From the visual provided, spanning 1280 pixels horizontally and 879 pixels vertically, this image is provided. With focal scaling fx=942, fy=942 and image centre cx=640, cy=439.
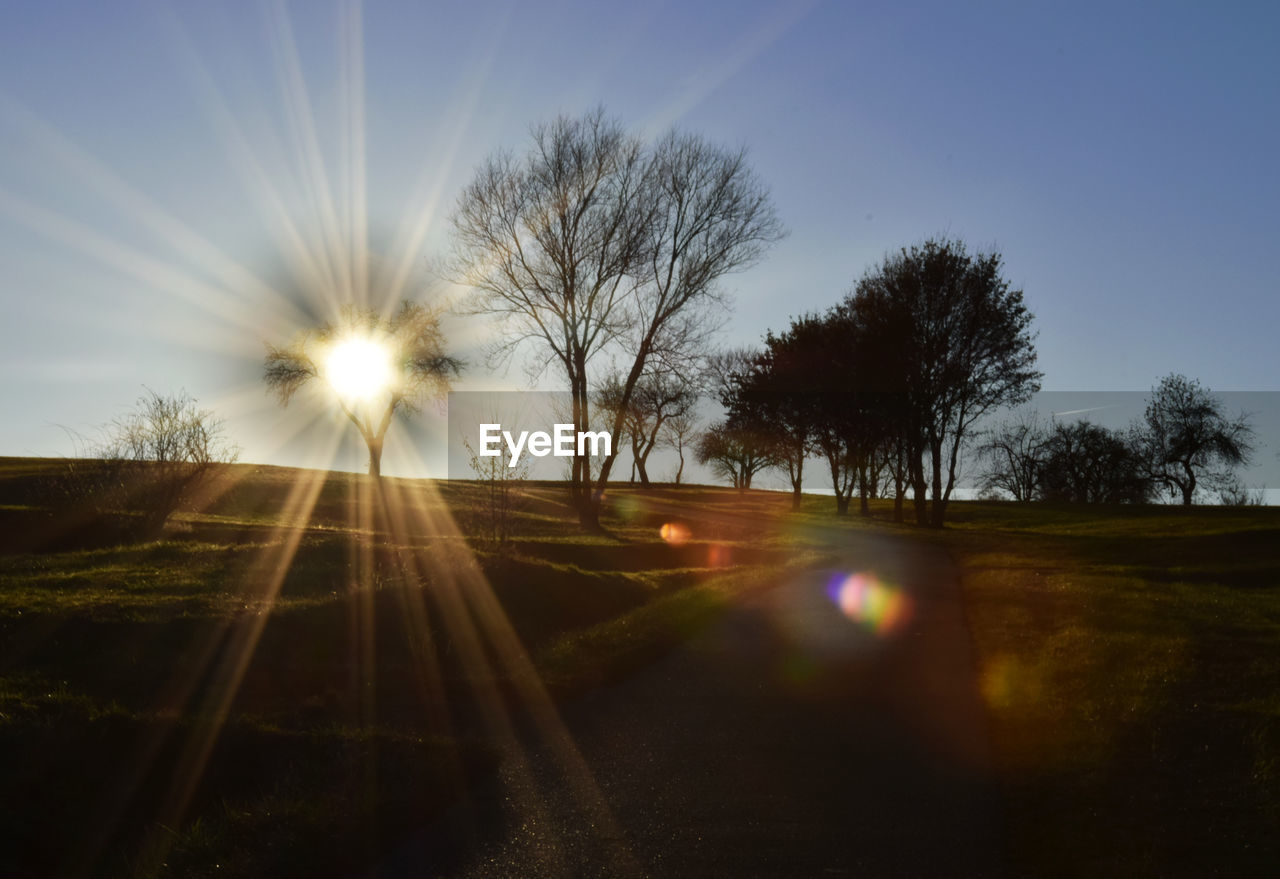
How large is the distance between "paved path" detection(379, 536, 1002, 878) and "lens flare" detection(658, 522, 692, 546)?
1978 centimetres

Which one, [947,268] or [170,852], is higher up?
[947,268]

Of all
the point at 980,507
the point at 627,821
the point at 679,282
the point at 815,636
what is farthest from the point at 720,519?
the point at 627,821

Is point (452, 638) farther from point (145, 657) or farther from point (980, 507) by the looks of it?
point (980, 507)

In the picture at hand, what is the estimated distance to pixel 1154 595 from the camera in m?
15.9

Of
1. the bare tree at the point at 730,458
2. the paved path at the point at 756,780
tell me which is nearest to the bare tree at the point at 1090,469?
the bare tree at the point at 730,458

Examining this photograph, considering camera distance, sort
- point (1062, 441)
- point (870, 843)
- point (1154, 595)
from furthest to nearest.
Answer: point (1062, 441) < point (1154, 595) < point (870, 843)

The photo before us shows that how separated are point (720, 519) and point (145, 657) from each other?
3445 cm

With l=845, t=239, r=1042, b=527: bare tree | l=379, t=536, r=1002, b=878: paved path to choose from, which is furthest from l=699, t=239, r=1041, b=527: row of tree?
l=379, t=536, r=1002, b=878: paved path

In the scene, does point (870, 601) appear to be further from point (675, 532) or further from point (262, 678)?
point (675, 532)

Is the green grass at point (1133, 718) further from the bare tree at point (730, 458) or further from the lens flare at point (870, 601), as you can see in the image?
the bare tree at point (730, 458)

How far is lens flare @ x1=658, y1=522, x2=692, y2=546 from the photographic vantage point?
103 feet

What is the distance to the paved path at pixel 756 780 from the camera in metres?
5.43

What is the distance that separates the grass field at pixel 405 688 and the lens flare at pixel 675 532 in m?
10.7

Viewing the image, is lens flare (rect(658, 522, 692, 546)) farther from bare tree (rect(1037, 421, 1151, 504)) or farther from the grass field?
bare tree (rect(1037, 421, 1151, 504))
